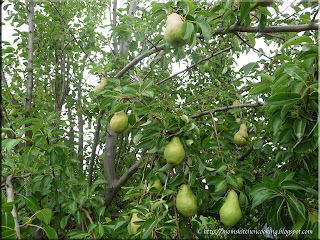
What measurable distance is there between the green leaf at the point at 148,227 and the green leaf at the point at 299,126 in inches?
25.1

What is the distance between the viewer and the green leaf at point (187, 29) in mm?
1196

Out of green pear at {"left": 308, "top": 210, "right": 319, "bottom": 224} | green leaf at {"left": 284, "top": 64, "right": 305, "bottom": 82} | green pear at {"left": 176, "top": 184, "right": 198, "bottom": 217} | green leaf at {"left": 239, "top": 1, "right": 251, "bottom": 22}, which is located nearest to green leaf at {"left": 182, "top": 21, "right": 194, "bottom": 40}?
green leaf at {"left": 239, "top": 1, "right": 251, "bottom": 22}

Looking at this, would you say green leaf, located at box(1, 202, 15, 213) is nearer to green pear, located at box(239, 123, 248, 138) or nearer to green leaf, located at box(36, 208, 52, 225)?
green leaf, located at box(36, 208, 52, 225)

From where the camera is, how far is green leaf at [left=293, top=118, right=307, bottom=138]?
1037 mm

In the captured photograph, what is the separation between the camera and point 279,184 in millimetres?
1050

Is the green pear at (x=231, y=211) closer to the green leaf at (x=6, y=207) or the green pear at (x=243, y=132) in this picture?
the green pear at (x=243, y=132)

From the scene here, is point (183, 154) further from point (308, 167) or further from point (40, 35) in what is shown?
point (40, 35)

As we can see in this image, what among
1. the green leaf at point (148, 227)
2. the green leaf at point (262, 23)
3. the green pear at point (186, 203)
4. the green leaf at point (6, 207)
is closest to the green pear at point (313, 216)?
the green pear at point (186, 203)

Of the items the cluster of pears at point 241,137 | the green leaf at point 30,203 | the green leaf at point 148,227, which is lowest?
the green leaf at point 148,227

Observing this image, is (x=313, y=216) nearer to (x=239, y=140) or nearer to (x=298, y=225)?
(x=298, y=225)

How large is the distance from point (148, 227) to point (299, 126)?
68 cm

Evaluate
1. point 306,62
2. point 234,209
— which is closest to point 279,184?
point 234,209

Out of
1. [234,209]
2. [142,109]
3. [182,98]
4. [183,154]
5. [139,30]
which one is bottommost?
[234,209]

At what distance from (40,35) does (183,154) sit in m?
1.93
